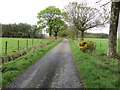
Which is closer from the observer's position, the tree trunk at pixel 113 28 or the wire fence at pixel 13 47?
the tree trunk at pixel 113 28

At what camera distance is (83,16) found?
2320 cm

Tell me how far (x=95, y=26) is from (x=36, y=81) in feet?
73.3

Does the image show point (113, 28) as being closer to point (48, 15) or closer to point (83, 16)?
point (83, 16)

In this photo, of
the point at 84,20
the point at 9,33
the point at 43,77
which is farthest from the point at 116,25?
the point at 9,33

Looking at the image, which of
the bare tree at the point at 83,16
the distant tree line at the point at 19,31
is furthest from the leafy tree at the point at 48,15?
the distant tree line at the point at 19,31

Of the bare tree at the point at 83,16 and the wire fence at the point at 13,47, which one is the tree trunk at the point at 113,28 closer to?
the wire fence at the point at 13,47

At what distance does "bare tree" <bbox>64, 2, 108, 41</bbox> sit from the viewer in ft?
72.8

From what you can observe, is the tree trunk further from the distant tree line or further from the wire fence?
the distant tree line

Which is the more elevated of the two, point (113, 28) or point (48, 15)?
point (48, 15)

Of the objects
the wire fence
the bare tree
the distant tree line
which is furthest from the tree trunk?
the distant tree line

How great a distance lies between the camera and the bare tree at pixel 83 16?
22.2m

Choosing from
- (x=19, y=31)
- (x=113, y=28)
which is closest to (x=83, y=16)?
(x=113, y=28)

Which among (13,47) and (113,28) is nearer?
(113,28)

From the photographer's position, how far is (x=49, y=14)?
116ft
